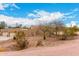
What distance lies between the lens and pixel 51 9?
2422 mm

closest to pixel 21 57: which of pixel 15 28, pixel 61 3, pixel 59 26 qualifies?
pixel 15 28

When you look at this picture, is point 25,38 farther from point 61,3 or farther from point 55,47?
point 61,3

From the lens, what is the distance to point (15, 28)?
2.44 metres

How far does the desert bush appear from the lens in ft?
7.98

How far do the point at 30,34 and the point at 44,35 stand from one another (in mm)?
121

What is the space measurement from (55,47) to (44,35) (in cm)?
14

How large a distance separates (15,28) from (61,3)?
450 millimetres

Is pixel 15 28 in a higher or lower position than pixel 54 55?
higher

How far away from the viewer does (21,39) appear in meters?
2.43

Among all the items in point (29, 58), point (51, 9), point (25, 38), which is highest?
point (51, 9)

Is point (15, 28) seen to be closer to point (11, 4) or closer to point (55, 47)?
point (11, 4)

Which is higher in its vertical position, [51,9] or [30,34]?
[51,9]

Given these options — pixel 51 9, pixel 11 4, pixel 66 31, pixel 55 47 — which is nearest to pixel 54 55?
pixel 55 47

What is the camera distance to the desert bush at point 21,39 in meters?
2.43
